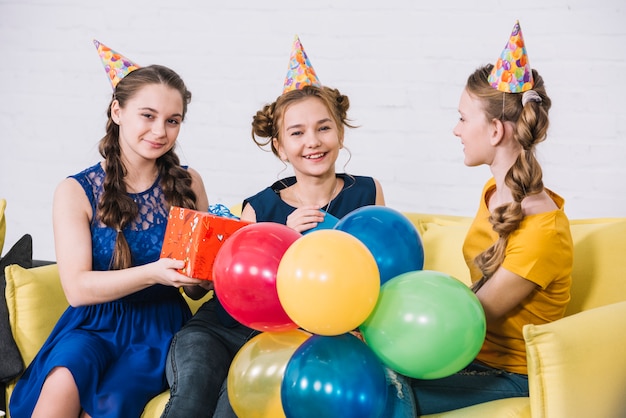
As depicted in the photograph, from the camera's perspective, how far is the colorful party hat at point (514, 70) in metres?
1.72

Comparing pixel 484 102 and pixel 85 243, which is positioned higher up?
pixel 484 102

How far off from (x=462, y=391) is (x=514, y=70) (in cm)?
77

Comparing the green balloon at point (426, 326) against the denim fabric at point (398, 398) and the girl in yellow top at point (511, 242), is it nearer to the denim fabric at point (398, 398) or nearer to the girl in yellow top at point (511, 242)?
the denim fabric at point (398, 398)

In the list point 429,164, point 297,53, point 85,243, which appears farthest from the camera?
point 429,164

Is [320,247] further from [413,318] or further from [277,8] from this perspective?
[277,8]

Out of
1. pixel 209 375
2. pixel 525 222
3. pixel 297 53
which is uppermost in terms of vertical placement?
pixel 297 53

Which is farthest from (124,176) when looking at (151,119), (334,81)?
(334,81)

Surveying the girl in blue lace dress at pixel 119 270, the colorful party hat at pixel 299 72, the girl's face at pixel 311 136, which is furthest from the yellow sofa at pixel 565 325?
the colorful party hat at pixel 299 72

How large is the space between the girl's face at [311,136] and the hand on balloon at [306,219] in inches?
10.0

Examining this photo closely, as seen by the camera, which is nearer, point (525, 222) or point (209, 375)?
point (525, 222)

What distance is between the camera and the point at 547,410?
58.9 inches

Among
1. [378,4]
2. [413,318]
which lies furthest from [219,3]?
[413,318]

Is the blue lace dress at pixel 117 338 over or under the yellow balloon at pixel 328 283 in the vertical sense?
under

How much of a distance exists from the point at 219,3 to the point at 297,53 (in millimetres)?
995
